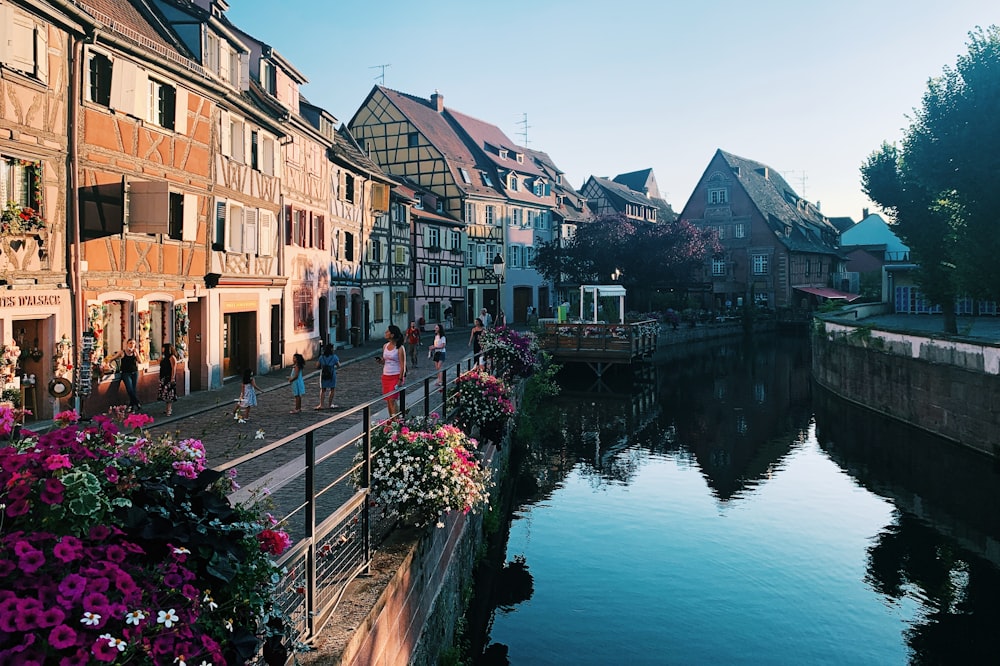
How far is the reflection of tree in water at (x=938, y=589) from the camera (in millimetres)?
10406

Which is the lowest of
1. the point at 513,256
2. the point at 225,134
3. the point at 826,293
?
the point at 826,293

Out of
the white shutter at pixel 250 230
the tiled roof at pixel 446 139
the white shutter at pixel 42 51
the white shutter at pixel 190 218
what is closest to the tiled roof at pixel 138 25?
the white shutter at pixel 42 51

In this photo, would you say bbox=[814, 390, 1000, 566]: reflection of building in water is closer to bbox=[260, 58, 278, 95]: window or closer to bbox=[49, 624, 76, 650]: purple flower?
bbox=[49, 624, 76, 650]: purple flower

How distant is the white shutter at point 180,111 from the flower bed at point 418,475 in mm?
14721

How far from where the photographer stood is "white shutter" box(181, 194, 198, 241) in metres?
19.7

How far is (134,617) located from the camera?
2.57 meters

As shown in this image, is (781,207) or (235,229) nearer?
(235,229)

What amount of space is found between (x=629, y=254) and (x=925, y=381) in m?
34.0

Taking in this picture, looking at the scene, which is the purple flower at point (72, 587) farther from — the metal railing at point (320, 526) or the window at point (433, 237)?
the window at point (433, 237)

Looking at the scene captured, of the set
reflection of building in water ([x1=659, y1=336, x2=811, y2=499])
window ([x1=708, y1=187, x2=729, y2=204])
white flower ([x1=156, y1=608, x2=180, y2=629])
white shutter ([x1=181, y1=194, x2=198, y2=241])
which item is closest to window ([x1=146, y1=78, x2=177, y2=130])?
white shutter ([x1=181, y1=194, x2=198, y2=241])

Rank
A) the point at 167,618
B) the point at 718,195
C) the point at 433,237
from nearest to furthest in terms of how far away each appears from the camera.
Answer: the point at 167,618
the point at 433,237
the point at 718,195

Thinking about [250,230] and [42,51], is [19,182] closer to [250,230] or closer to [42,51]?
[42,51]

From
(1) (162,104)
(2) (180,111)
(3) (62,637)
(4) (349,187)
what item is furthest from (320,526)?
(4) (349,187)

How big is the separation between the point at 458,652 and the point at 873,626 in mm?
6185
